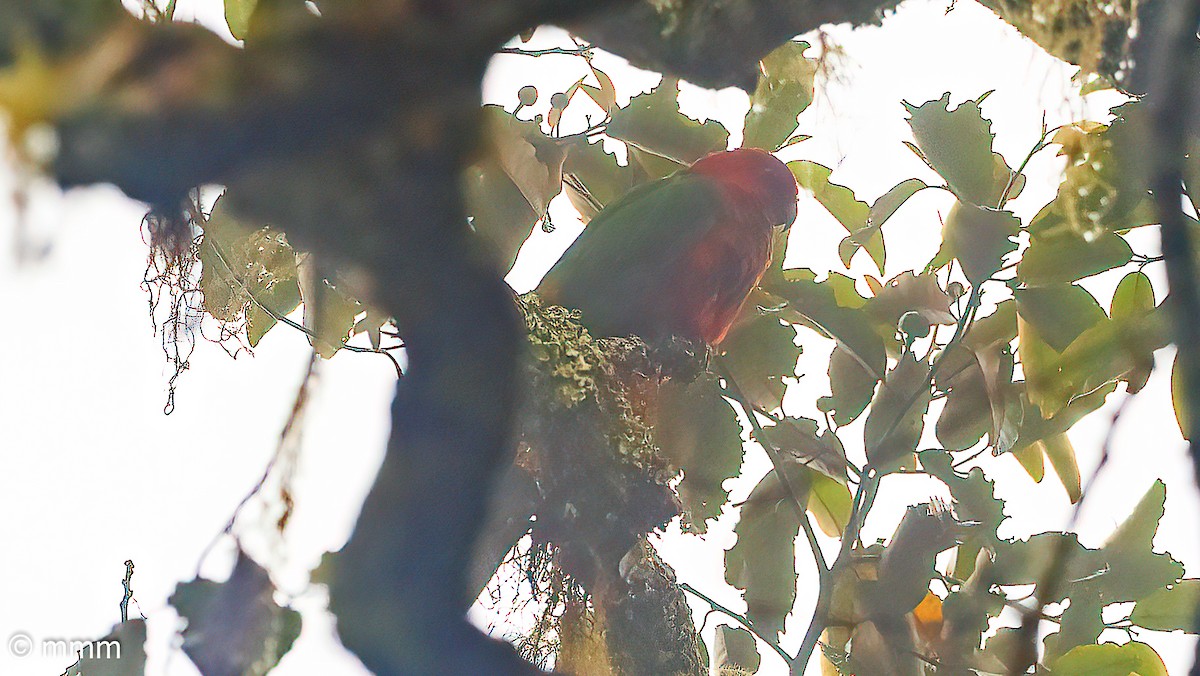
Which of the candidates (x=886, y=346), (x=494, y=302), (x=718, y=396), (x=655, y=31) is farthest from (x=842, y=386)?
(x=494, y=302)

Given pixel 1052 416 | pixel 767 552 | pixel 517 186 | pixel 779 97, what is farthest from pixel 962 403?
pixel 517 186

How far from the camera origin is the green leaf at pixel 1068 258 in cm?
149

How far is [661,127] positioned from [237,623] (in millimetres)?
1186

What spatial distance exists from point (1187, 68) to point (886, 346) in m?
1.26

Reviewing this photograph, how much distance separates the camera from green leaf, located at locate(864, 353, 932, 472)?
67.7 inches

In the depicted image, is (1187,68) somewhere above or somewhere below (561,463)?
below

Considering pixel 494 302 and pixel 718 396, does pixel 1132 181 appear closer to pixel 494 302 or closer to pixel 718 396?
pixel 718 396

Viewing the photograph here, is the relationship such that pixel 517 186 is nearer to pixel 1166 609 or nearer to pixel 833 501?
pixel 833 501

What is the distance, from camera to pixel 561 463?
4.37ft

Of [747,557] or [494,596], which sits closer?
[494,596]

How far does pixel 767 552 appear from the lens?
→ 67.7 inches

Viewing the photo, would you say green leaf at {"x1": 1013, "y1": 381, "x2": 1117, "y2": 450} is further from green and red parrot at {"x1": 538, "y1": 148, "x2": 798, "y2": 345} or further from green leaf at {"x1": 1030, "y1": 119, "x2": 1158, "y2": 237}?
green and red parrot at {"x1": 538, "y1": 148, "x2": 798, "y2": 345}

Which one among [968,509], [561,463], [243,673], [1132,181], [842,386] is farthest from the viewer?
[842,386]

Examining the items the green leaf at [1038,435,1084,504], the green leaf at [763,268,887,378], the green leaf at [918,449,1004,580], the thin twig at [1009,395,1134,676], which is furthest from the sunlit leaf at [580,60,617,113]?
the thin twig at [1009,395,1134,676]
